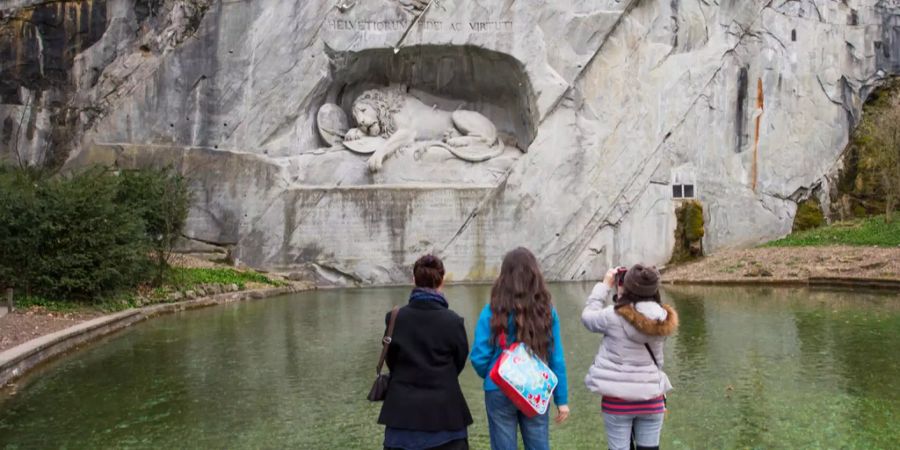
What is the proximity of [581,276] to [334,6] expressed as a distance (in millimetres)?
9275

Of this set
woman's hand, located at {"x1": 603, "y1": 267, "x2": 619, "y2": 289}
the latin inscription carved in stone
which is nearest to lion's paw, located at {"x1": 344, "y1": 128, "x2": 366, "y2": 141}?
the latin inscription carved in stone

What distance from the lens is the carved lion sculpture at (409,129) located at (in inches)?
838

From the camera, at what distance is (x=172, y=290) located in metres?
14.6

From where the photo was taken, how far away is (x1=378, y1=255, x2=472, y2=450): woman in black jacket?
3.86 m

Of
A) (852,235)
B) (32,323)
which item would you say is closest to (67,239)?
(32,323)

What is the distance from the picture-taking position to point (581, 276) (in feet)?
68.3

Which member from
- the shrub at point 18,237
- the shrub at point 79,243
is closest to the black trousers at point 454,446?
the shrub at point 79,243

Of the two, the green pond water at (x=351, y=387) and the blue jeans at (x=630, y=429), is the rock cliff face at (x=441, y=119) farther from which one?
the blue jeans at (x=630, y=429)

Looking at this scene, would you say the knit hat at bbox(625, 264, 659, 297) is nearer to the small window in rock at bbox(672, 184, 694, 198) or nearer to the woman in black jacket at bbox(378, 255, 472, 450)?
the woman in black jacket at bbox(378, 255, 472, 450)

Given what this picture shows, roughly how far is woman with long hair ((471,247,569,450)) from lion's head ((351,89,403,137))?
1791 centimetres

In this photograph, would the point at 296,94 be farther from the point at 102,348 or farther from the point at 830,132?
the point at 830,132

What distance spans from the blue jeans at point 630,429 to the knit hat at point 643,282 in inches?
24.3

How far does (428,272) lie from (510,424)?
2.80 feet

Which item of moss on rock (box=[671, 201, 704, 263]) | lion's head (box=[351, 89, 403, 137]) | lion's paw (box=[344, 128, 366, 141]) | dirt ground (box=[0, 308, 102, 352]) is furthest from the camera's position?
lion's head (box=[351, 89, 403, 137])
